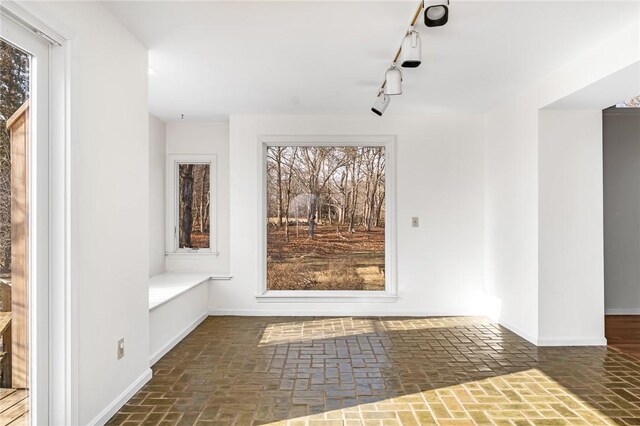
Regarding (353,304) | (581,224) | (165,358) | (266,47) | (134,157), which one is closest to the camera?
(134,157)

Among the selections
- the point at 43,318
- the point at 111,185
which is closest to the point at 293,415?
the point at 43,318

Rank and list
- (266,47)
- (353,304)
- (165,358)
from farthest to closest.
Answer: (353,304) < (165,358) < (266,47)

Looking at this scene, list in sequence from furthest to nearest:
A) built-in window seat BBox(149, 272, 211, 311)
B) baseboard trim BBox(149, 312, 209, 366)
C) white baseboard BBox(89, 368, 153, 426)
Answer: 1. built-in window seat BBox(149, 272, 211, 311)
2. baseboard trim BBox(149, 312, 209, 366)
3. white baseboard BBox(89, 368, 153, 426)

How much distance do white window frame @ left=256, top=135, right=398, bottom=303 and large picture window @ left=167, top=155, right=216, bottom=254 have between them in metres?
0.80

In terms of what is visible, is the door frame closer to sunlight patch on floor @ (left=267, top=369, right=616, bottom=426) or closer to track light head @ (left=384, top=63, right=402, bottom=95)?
sunlight patch on floor @ (left=267, top=369, right=616, bottom=426)

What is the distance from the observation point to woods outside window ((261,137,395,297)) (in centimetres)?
589

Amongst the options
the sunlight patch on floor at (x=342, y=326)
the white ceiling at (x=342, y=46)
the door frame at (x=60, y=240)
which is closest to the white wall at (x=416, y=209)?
the sunlight patch on floor at (x=342, y=326)

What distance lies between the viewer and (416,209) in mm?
5703

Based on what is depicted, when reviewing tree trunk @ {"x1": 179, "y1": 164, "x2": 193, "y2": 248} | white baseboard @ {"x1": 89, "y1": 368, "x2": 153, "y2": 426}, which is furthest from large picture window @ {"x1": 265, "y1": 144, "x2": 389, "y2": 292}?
white baseboard @ {"x1": 89, "y1": 368, "x2": 153, "y2": 426}

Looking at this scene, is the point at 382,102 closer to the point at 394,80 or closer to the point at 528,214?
the point at 394,80

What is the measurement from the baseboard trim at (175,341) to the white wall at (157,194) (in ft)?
2.91

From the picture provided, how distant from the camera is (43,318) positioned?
2275 mm

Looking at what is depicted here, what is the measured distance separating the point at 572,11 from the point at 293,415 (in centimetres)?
308

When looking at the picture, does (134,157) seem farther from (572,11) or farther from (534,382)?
(534,382)
